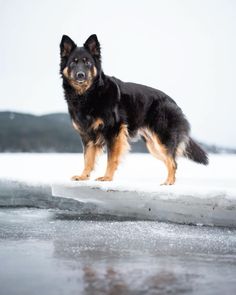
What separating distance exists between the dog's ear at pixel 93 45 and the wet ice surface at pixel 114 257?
7.15ft

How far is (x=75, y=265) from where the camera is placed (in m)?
3.21

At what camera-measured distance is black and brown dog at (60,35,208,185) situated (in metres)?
6.34

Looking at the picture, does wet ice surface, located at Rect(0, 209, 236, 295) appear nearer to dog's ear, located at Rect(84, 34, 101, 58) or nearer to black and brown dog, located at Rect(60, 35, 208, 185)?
black and brown dog, located at Rect(60, 35, 208, 185)

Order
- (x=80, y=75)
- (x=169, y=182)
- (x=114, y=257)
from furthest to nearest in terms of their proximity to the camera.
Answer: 1. (x=169, y=182)
2. (x=80, y=75)
3. (x=114, y=257)

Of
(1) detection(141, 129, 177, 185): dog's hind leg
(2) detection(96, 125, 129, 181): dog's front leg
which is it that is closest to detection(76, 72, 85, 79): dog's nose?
(2) detection(96, 125, 129, 181): dog's front leg

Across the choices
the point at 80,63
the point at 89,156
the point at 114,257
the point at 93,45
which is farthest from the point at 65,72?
the point at 114,257

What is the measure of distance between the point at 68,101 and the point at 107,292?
4.25 metres

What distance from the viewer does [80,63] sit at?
6.19 m

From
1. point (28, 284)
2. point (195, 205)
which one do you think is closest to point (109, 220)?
point (195, 205)

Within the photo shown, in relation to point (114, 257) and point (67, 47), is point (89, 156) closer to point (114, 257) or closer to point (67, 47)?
point (67, 47)

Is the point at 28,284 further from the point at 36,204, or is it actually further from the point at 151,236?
the point at 36,204

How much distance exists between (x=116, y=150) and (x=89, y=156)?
0.44 meters

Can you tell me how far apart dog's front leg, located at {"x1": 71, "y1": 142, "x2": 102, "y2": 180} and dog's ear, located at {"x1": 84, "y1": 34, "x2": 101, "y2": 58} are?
1.10m

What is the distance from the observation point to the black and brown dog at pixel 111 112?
20.8ft
